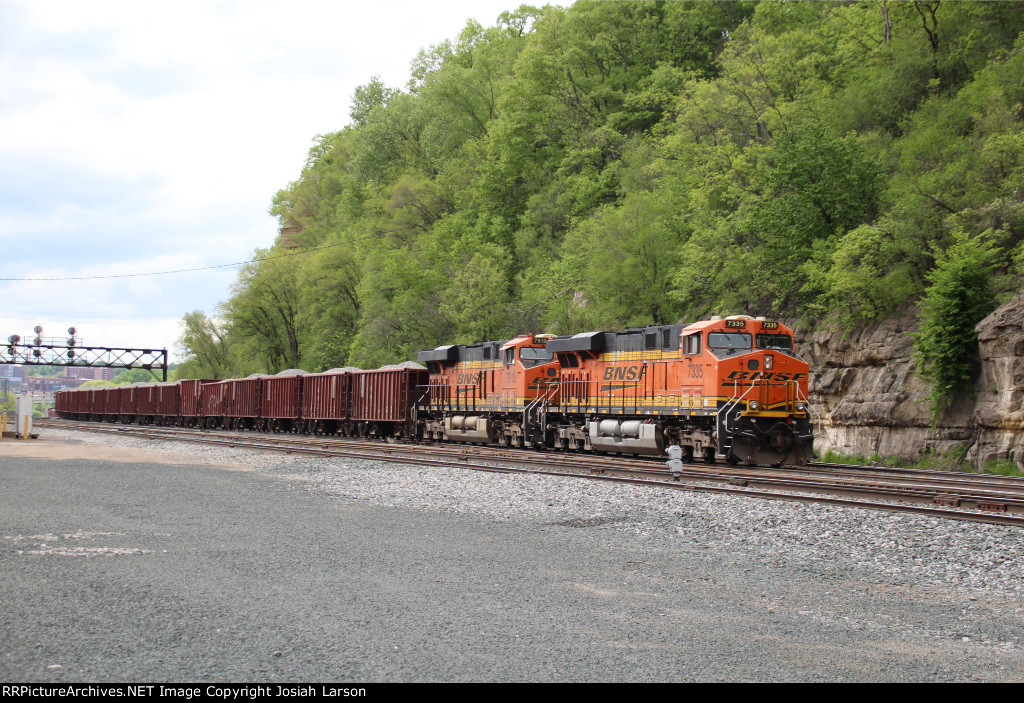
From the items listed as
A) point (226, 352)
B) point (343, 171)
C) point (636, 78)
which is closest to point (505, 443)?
point (636, 78)

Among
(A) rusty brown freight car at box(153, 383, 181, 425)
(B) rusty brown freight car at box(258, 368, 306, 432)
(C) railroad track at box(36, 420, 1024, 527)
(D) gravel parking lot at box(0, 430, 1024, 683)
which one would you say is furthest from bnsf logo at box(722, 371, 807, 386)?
(A) rusty brown freight car at box(153, 383, 181, 425)

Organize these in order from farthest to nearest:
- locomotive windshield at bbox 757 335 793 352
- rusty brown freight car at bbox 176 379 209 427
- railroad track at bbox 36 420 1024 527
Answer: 1. rusty brown freight car at bbox 176 379 209 427
2. locomotive windshield at bbox 757 335 793 352
3. railroad track at bbox 36 420 1024 527

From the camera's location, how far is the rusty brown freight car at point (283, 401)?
4094 cm

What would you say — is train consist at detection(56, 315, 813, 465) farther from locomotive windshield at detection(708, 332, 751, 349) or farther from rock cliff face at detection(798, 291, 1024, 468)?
rock cliff face at detection(798, 291, 1024, 468)

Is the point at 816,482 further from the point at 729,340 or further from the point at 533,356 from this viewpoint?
the point at 533,356

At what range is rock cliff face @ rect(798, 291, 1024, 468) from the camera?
20.7 m

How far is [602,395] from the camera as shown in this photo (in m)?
23.0

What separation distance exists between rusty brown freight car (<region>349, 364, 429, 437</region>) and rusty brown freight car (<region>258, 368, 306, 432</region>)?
185 inches

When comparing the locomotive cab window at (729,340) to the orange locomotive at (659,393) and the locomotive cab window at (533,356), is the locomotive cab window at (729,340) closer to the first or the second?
the orange locomotive at (659,393)

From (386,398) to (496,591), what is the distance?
90.9ft

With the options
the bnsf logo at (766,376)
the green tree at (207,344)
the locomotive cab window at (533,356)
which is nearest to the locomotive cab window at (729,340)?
the bnsf logo at (766,376)

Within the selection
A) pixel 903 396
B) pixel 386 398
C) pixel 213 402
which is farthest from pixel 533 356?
pixel 213 402

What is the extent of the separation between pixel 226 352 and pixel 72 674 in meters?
80.1

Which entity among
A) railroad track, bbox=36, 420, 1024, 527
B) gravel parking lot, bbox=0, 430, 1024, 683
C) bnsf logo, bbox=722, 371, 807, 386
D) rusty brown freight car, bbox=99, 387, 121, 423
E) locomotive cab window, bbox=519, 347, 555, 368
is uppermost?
locomotive cab window, bbox=519, 347, 555, 368
